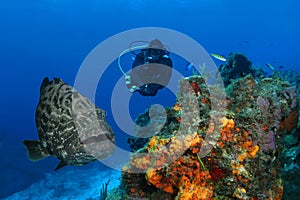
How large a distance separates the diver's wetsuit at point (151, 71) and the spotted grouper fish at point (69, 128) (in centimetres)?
459

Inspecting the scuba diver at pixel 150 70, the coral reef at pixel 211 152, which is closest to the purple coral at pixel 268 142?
the coral reef at pixel 211 152

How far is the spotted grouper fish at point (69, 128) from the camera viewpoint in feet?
9.70

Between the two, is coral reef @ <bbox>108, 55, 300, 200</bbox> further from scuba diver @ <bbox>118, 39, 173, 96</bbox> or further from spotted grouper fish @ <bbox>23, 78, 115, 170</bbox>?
scuba diver @ <bbox>118, 39, 173, 96</bbox>

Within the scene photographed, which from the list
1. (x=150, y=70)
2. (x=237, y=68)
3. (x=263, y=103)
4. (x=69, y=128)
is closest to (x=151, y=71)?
(x=150, y=70)

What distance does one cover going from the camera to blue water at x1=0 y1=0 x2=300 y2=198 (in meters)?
88.9

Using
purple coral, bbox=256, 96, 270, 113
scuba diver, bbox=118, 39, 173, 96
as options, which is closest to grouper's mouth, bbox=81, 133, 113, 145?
purple coral, bbox=256, 96, 270, 113

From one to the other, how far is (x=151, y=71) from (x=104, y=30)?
11713cm

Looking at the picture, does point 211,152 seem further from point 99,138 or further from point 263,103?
point 99,138

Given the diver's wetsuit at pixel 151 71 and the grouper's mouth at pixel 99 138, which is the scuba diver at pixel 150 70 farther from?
the grouper's mouth at pixel 99 138

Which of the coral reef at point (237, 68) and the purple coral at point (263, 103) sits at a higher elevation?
the coral reef at point (237, 68)

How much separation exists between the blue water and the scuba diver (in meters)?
60.0

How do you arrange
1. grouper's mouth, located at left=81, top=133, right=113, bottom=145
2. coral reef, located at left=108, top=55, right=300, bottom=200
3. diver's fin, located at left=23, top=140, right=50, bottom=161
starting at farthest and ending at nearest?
coral reef, located at left=108, top=55, right=300, bottom=200
diver's fin, located at left=23, top=140, right=50, bottom=161
grouper's mouth, located at left=81, top=133, right=113, bottom=145

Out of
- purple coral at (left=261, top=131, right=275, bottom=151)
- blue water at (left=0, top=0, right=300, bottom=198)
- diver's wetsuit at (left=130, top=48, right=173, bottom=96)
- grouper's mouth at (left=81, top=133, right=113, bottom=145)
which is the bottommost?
grouper's mouth at (left=81, top=133, right=113, bottom=145)

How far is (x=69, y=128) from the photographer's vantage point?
10.5 ft
